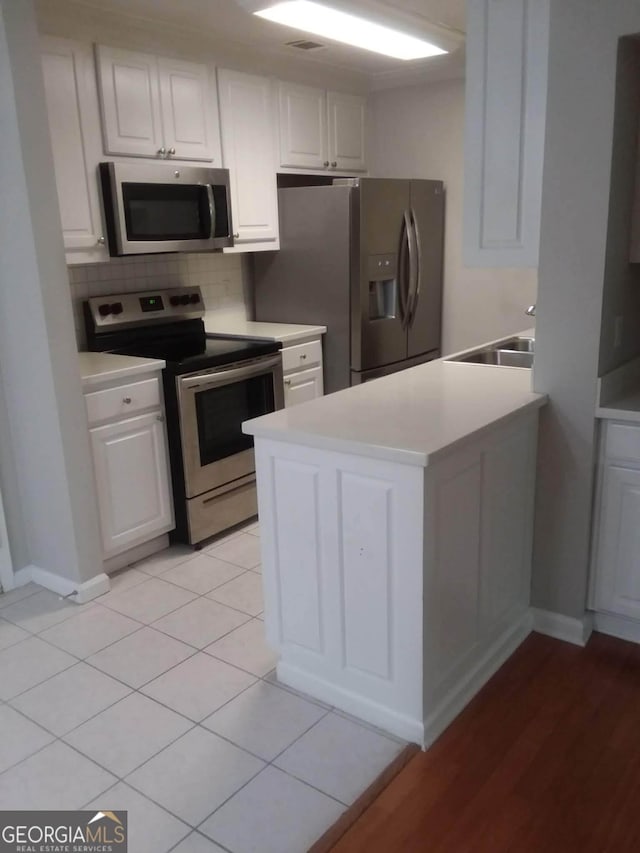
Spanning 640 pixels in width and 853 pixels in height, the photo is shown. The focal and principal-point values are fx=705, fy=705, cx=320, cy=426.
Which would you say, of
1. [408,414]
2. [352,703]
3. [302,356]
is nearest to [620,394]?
[408,414]

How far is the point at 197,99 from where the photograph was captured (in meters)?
3.50

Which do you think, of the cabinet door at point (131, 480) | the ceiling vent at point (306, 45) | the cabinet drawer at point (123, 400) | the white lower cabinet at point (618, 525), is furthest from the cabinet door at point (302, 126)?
the white lower cabinet at point (618, 525)

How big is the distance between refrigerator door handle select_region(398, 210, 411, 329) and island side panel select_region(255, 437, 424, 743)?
2276 mm

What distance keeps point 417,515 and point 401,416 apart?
0.41 metres

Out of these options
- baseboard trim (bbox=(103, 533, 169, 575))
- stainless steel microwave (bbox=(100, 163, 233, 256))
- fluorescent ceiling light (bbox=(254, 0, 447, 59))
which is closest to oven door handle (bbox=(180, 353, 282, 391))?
stainless steel microwave (bbox=(100, 163, 233, 256))

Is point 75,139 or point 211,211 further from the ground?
point 75,139

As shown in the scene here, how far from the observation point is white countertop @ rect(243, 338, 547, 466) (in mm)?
1930

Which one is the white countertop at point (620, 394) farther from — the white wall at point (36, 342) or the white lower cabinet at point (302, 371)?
the white wall at point (36, 342)

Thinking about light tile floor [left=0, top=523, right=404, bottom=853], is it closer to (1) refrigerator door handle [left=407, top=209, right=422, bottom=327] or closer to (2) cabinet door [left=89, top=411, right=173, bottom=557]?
(2) cabinet door [left=89, top=411, right=173, bottom=557]

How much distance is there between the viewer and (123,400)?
3043 mm

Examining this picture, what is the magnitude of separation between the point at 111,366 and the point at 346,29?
1.85 metres

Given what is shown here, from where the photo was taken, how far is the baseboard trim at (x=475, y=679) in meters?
2.09

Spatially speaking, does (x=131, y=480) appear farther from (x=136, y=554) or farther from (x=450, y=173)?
(x=450, y=173)

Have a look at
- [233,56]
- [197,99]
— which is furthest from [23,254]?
[233,56]
